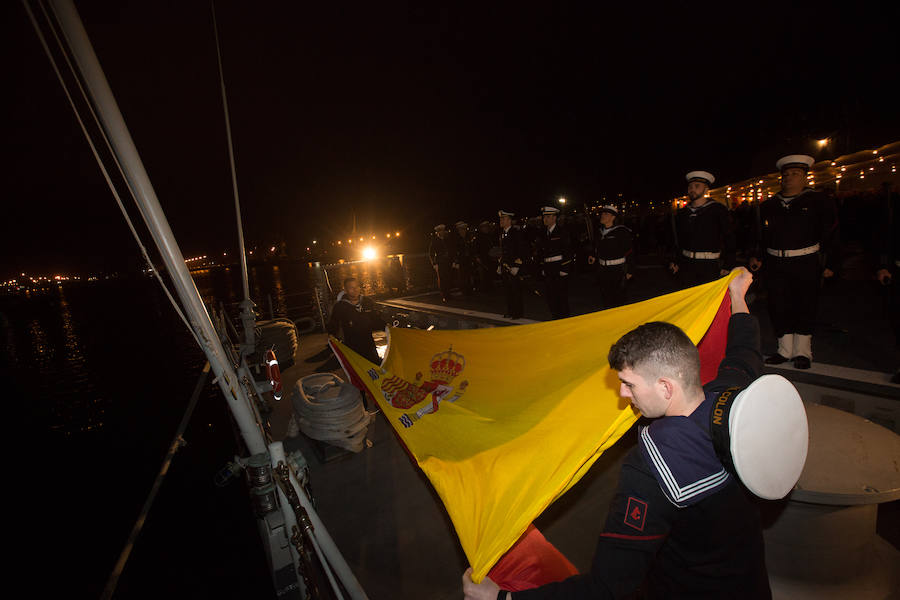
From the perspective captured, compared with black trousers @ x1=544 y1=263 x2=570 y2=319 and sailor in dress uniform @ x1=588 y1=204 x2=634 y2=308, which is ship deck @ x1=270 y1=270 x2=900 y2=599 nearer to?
sailor in dress uniform @ x1=588 y1=204 x2=634 y2=308

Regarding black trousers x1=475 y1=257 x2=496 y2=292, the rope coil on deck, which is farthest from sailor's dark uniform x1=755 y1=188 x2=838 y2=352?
black trousers x1=475 y1=257 x2=496 y2=292

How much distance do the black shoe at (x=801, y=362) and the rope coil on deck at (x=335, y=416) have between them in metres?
4.96

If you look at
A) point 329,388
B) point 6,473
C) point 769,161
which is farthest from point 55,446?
point 769,161

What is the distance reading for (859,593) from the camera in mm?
2350

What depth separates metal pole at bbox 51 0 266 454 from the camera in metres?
2.24

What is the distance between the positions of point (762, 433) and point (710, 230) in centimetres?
495

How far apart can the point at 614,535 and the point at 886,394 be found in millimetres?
3862

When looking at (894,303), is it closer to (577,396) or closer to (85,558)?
(577,396)

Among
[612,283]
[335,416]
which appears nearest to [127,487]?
[335,416]

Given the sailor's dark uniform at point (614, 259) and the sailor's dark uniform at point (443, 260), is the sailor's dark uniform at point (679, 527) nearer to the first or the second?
the sailor's dark uniform at point (614, 259)

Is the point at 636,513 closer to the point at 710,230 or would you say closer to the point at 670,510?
the point at 670,510

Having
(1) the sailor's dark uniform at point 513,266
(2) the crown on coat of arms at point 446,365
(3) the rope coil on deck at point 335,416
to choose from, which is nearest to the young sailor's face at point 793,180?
(2) the crown on coat of arms at point 446,365

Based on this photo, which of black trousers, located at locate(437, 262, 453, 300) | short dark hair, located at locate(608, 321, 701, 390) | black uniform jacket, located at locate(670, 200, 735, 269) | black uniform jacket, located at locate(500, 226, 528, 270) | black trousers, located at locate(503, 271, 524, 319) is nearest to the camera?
short dark hair, located at locate(608, 321, 701, 390)

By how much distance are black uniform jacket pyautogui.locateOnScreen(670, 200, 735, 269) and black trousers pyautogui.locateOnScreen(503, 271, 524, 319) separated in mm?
3207
